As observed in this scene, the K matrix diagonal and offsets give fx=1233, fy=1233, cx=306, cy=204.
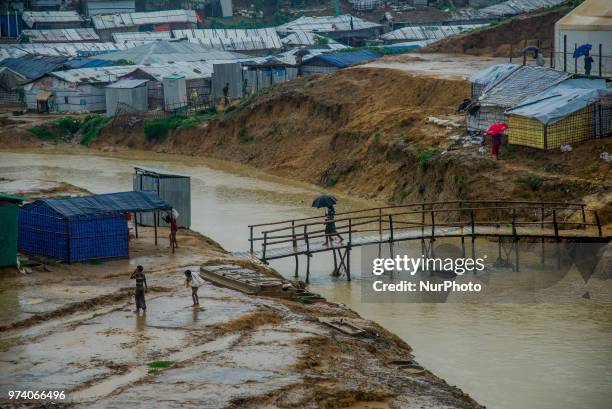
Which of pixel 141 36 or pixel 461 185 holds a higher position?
pixel 141 36

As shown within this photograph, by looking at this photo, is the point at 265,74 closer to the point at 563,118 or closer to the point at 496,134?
the point at 496,134

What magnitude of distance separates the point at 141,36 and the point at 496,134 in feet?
186

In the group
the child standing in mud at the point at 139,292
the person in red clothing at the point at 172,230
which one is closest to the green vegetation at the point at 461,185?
the person in red clothing at the point at 172,230

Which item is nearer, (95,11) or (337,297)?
(337,297)

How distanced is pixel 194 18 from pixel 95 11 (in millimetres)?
8651

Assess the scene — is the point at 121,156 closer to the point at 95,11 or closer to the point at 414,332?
the point at 414,332

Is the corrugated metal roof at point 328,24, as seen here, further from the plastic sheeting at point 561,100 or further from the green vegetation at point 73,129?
the plastic sheeting at point 561,100

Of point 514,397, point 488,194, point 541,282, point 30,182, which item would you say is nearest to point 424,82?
point 488,194

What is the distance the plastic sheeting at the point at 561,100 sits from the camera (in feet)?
137

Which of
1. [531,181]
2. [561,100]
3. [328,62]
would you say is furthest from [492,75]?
[328,62]

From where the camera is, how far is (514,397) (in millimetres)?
24578

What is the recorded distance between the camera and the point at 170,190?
37.8 metres

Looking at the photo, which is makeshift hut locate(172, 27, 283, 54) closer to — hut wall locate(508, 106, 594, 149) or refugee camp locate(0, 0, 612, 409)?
refugee camp locate(0, 0, 612, 409)

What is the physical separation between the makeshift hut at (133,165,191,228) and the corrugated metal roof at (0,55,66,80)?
1513 inches
